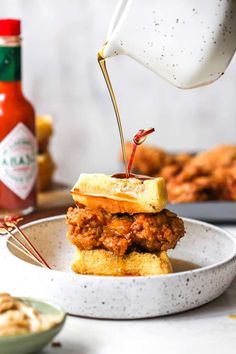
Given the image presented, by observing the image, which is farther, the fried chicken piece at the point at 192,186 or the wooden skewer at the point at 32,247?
the fried chicken piece at the point at 192,186

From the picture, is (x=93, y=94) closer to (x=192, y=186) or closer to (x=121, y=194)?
(x=192, y=186)

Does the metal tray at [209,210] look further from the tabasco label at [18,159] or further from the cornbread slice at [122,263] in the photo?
the cornbread slice at [122,263]

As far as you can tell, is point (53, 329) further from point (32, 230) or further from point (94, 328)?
point (32, 230)

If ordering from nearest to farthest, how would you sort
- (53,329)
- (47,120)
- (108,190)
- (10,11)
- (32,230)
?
(53,329)
(108,190)
(32,230)
(47,120)
(10,11)

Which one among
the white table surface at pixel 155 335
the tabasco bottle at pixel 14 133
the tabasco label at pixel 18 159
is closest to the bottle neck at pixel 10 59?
the tabasco bottle at pixel 14 133

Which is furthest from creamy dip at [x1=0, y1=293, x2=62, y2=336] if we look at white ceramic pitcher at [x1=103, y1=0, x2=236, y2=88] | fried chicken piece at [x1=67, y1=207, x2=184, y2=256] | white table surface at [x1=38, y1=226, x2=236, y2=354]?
white ceramic pitcher at [x1=103, y1=0, x2=236, y2=88]

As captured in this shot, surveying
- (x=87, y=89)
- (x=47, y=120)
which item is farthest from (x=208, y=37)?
(x=87, y=89)

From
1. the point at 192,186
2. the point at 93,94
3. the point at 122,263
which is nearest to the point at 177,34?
the point at 122,263
